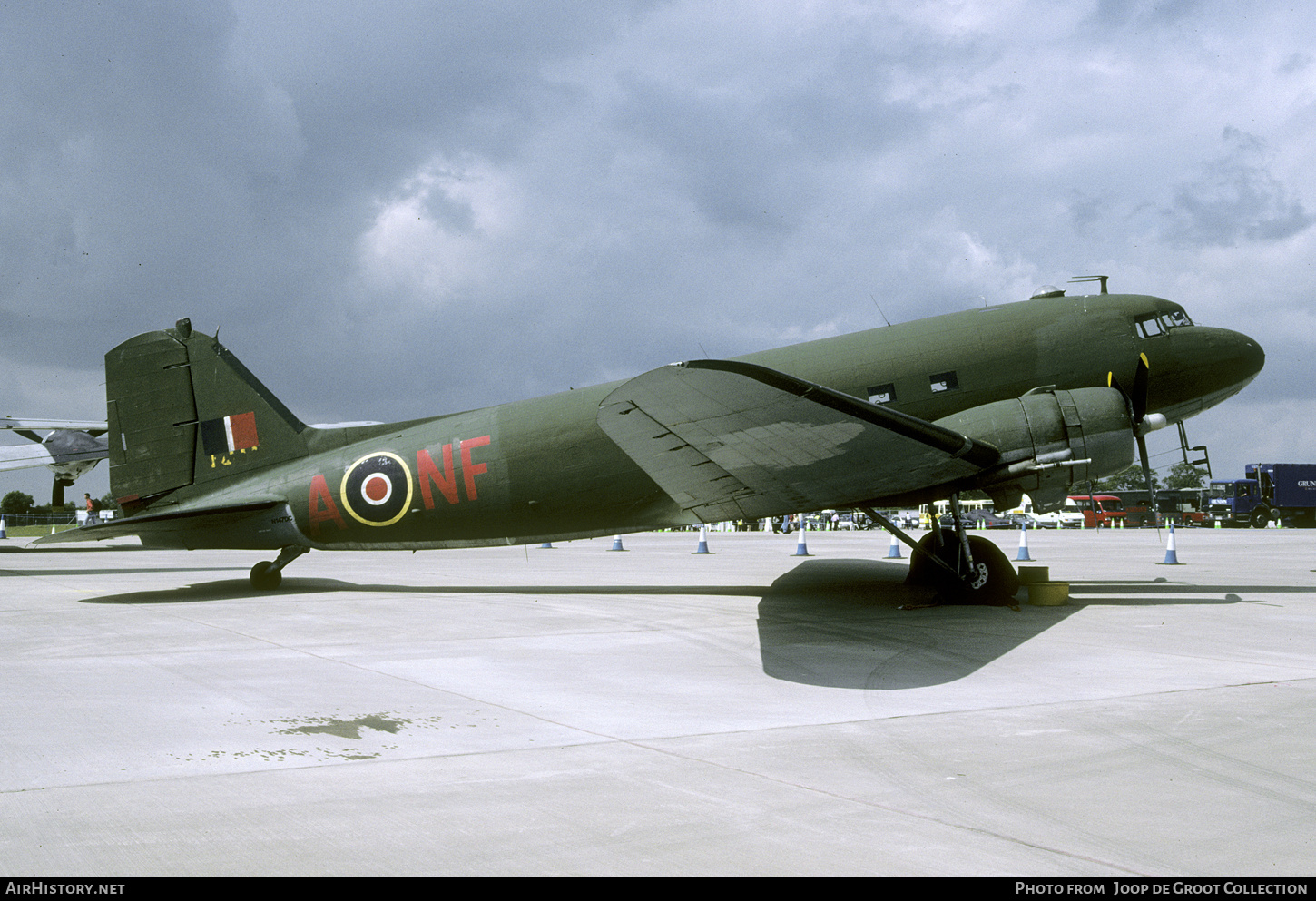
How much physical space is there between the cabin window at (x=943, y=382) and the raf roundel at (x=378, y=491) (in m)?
8.22

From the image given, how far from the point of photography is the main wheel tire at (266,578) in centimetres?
1577

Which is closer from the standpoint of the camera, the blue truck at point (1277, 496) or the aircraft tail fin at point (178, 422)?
the aircraft tail fin at point (178, 422)

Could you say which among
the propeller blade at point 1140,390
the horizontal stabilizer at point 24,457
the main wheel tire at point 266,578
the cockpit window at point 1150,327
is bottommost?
the main wheel tire at point 266,578

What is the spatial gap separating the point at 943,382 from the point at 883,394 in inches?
34.2

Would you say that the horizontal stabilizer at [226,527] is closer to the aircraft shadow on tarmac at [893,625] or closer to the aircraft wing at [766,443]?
the aircraft wing at [766,443]

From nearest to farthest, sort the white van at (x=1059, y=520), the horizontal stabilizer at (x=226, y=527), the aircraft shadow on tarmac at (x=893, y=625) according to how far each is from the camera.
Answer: the aircraft shadow on tarmac at (x=893, y=625)
the horizontal stabilizer at (x=226, y=527)
the white van at (x=1059, y=520)

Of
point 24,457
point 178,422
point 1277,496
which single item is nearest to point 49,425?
point 24,457

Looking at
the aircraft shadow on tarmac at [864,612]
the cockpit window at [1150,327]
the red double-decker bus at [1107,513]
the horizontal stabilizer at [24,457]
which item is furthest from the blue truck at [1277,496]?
the horizontal stabilizer at [24,457]

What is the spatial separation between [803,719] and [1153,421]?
31.5ft

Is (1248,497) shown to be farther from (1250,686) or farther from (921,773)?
(921,773)

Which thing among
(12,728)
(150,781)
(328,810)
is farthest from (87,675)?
(328,810)

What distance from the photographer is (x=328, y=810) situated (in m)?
4.16

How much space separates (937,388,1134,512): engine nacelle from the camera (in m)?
12.1

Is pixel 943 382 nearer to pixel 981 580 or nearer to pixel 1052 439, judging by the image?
pixel 1052 439
